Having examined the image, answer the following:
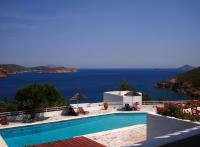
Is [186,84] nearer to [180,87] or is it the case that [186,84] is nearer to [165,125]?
[180,87]

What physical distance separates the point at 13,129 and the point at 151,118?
756 centimetres

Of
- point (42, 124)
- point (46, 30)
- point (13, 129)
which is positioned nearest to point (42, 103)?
point (42, 124)

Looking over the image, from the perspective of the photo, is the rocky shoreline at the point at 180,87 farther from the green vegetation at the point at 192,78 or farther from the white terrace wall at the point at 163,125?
the white terrace wall at the point at 163,125

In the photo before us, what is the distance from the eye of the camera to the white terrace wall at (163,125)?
24.1 feet

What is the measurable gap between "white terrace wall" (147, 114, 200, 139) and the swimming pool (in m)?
4.85

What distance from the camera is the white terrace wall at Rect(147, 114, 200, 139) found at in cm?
734

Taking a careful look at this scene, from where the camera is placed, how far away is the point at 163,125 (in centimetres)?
796

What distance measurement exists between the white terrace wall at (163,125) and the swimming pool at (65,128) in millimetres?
4846

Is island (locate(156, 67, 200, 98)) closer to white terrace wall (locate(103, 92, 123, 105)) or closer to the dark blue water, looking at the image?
the dark blue water

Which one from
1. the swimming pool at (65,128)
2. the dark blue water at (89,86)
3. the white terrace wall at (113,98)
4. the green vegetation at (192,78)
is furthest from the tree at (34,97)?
the green vegetation at (192,78)

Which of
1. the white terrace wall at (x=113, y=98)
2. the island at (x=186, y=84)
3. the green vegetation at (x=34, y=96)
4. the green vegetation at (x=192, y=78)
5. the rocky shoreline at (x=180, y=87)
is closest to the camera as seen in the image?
the green vegetation at (x=34, y=96)

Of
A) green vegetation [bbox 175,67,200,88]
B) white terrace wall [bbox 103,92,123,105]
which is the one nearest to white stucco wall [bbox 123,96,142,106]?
white terrace wall [bbox 103,92,123,105]

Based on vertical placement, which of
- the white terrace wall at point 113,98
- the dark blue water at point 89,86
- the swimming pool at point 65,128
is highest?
the white terrace wall at point 113,98

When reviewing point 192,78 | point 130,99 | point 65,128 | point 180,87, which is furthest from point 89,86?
point 65,128
